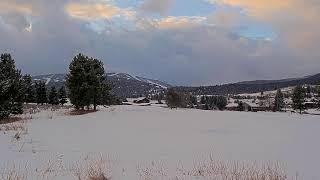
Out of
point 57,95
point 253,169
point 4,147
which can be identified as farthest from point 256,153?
point 57,95

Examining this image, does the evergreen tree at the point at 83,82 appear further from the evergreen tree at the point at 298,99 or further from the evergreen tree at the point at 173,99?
the evergreen tree at the point at 298,99

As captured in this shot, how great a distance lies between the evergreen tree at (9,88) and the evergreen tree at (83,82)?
8.33 meters

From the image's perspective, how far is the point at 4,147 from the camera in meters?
14.8

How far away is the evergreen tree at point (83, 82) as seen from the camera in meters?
44.7

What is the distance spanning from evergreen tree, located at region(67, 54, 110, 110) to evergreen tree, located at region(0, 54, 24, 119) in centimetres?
833

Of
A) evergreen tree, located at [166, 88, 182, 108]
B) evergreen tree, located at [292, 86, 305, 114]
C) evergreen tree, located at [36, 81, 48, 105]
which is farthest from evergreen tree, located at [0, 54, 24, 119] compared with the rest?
evergreen tree, located at [292, 86, 305, 114]

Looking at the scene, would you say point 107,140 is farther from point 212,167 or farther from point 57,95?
point 57,95

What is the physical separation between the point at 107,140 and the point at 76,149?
128 inches

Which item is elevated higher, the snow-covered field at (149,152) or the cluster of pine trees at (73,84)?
the cluster of pine trees at (73,84)

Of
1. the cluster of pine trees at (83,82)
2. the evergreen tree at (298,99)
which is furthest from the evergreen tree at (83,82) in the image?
the evergreen tree at (298,99)

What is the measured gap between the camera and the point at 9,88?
113 ft

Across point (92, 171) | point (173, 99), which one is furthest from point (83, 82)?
point (173, 99)

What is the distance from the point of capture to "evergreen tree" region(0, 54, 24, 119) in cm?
3435

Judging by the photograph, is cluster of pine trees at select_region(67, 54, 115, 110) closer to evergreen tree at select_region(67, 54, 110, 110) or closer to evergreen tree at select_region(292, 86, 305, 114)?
evergreen tree at select_region(67, 54, 110, 110)
